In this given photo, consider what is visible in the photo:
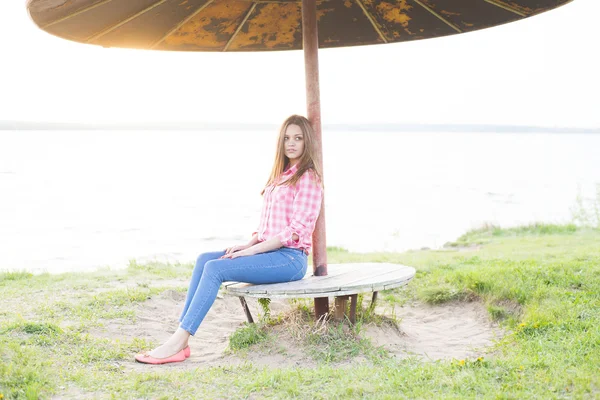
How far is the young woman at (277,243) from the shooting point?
443 cm

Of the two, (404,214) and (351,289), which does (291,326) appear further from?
(404,214)

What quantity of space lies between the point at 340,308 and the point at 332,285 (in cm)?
44

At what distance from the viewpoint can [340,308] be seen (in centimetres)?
474

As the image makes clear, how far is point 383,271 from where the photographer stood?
4984mm

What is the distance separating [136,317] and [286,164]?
7.16 feet

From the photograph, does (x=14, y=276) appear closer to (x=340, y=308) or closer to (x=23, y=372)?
(x=23, y=372)

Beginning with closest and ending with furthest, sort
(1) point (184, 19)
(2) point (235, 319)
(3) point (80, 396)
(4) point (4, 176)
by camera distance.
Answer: (3) point (80, 396) < (1) point (184, 19) < (2) point (235, 319) < (4) point (4, 176)

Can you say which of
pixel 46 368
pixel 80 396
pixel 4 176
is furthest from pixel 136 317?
pixel 4 176

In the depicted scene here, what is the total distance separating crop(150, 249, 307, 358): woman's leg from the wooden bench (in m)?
0.09

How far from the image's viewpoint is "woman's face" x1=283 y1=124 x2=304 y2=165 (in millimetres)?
4770

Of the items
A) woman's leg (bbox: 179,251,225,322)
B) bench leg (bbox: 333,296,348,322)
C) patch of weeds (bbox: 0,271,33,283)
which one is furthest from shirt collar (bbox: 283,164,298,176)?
patch of weeds (bbox: 0,271,33,283)

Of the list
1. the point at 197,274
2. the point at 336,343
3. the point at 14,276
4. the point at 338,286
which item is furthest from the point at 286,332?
the point at 14,276

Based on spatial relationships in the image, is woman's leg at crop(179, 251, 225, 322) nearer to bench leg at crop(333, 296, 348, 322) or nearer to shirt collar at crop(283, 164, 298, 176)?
shirt collar at crop(283, 164, 298, 176)

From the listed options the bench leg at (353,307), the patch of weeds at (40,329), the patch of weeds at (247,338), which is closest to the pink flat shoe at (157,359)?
the patch of weeds at (247,338)
